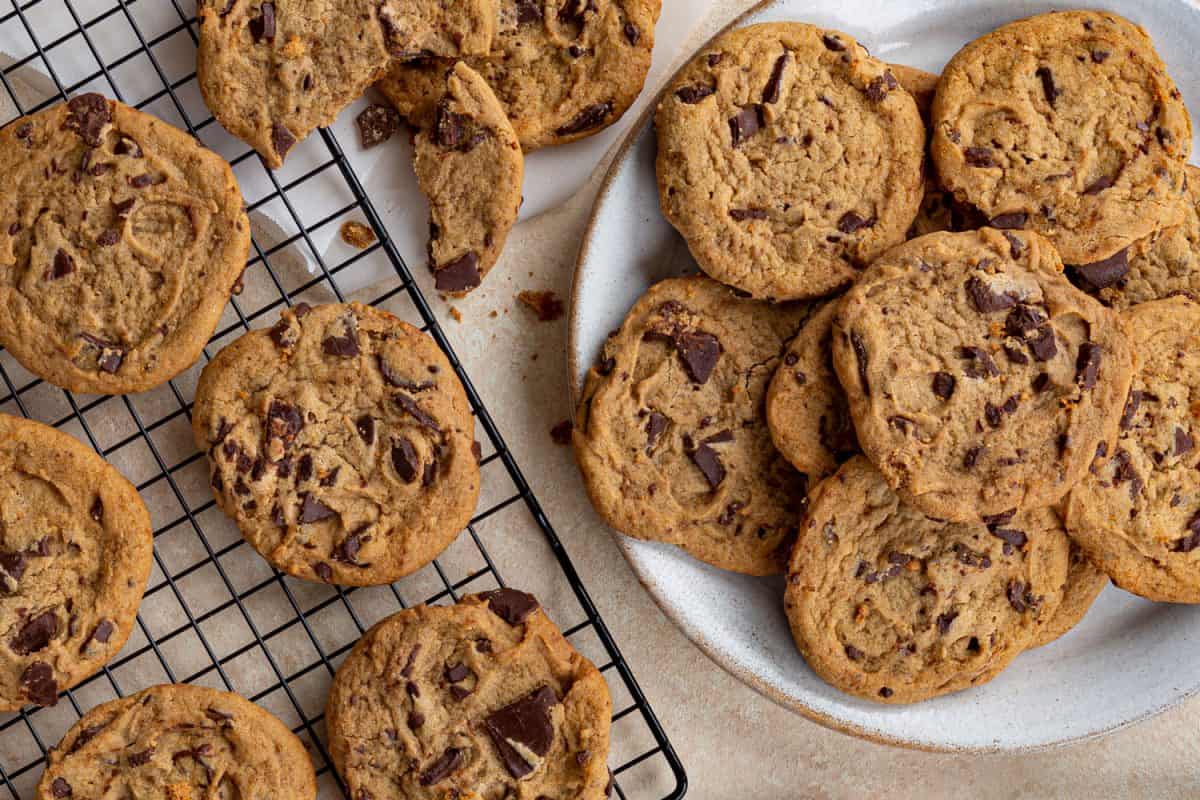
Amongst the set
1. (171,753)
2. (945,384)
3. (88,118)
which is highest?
(945,384)

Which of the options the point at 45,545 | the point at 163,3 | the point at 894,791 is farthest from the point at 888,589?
the point at 163,3

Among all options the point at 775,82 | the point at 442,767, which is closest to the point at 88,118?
the point at 775,82

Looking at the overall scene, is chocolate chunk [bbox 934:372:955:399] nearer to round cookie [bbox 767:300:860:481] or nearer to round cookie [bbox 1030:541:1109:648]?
round cookie [bbox 767:300:860:481]

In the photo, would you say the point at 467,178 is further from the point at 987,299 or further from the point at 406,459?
the point at 987,299

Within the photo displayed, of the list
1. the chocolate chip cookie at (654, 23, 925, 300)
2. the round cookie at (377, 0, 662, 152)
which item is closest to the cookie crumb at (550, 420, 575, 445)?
the chocolate chip cookie at (654, 23, 925, 300)

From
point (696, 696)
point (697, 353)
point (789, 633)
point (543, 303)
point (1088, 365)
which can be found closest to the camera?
point (1088, 365)

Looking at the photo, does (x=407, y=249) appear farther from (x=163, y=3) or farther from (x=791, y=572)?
(x=791, y=572)
